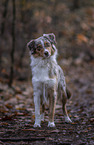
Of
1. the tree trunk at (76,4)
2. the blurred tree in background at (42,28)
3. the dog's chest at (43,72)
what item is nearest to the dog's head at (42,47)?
the dog's chest at (43,72)

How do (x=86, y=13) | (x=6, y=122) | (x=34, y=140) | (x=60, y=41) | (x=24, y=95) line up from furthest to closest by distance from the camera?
(x=86, y=13), (x=60, y=41), (x=24, y=95), (x=6, y=122), (x=34, y=140)

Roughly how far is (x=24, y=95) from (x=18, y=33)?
23.0ft

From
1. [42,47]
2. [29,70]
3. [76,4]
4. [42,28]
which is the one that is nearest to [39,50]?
[42,47]

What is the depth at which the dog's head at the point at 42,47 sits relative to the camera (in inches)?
190

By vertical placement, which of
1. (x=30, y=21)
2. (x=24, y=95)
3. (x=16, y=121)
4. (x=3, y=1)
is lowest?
(x=24, y=95)

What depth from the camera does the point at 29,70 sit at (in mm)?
14664

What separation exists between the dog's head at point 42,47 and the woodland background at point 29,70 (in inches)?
61.5

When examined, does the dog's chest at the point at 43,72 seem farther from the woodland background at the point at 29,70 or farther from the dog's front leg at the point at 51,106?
the woodland background at the point at 29,70

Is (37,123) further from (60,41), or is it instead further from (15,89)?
(60,41)

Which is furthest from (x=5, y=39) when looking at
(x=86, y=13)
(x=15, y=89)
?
(x=86, y=13)

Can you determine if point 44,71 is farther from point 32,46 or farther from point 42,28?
point 42,28

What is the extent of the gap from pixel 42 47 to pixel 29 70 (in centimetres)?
990

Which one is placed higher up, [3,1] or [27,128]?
[3,1]

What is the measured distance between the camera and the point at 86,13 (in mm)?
28016
